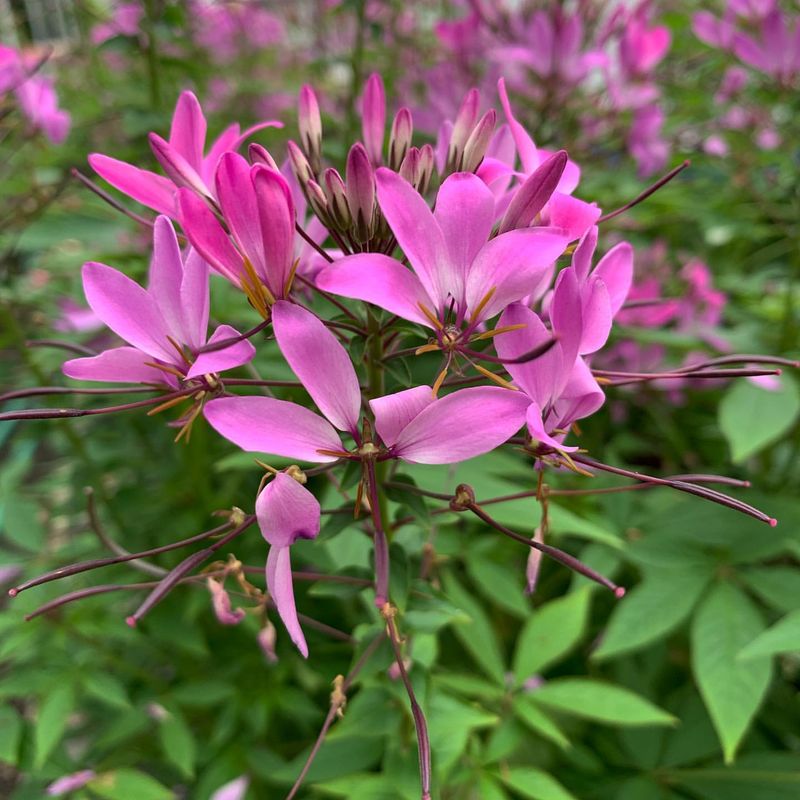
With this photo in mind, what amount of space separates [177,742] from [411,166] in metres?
0.86

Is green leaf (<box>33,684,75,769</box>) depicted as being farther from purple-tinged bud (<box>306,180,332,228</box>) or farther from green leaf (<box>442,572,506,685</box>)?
purple-tinged bud (<box>306,180,332,228</box>)

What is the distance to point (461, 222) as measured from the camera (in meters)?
0.42

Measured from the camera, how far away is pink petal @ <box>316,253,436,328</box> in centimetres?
40

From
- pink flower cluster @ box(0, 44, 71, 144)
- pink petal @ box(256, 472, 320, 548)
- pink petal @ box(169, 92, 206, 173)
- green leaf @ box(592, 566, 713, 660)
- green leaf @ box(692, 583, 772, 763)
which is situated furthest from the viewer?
pink flower cluster @ box(0, 44, 71, 144)

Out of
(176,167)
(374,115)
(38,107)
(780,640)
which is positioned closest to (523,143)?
(374,115)

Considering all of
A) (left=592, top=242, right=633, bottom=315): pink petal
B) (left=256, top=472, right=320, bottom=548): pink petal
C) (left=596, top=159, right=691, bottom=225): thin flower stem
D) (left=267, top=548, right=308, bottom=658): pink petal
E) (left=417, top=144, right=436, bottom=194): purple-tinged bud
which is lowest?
(left=267, top=548, right=308, bottom=658): pink petal

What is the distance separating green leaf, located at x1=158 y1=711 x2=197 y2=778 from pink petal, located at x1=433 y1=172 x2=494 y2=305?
31.5 inches

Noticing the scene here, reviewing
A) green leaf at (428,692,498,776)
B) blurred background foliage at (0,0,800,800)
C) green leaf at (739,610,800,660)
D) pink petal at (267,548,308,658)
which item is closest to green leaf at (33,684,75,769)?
blurred background foliage at (0,0,800,800)

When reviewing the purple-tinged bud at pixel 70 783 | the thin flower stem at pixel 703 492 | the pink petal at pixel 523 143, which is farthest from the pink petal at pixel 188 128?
the purple-tinged bud at pixel 70 783

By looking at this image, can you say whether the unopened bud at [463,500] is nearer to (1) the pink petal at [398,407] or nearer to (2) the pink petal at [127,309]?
(1) the pink petal at [398,407]

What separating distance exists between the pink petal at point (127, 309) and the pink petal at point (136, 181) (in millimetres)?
59

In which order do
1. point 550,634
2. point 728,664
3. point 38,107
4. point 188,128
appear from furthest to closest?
point 38,107
point 550,634
point 728,664
point 188,128

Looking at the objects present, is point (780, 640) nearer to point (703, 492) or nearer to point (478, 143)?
point (703, 492)

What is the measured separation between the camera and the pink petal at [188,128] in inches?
19.4
